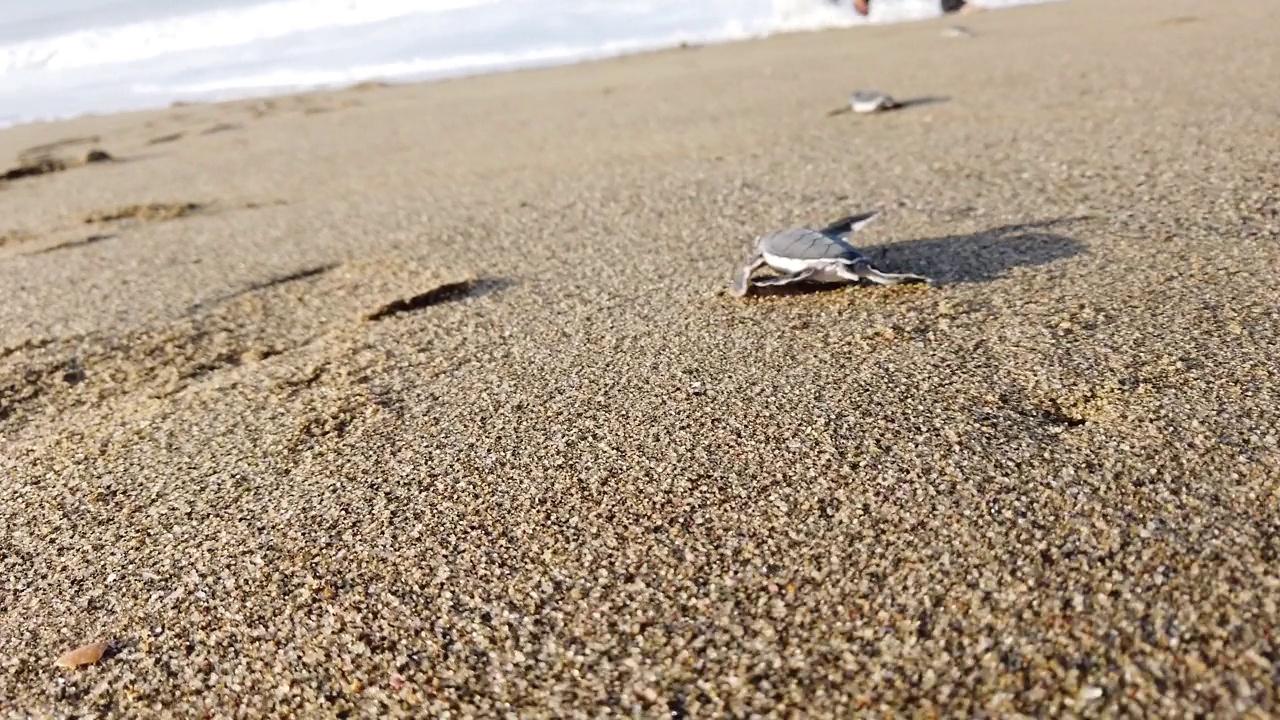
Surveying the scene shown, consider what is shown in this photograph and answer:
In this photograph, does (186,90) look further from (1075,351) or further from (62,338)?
(1075,351)

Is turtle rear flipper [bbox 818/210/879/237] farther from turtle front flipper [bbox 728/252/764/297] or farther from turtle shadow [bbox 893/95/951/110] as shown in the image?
turtle shadow [bbox 893/95/951/110]

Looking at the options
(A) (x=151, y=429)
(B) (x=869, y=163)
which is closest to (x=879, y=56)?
(B) (x=869, y=163)

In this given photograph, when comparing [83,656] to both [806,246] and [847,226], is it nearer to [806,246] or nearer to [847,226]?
[806,246]

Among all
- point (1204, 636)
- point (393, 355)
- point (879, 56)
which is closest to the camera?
point (1204, 636)

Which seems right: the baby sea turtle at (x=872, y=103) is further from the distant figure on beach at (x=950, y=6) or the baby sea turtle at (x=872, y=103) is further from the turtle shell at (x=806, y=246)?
the distant figure on beach at (x=950, y=6)

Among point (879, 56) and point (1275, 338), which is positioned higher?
point (879, 56)

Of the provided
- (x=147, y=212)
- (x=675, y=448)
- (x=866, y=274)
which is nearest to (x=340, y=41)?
(x=147, y=212)

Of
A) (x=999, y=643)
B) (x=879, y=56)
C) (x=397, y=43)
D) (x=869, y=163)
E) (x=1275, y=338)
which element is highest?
→ (x=397, y=43)
